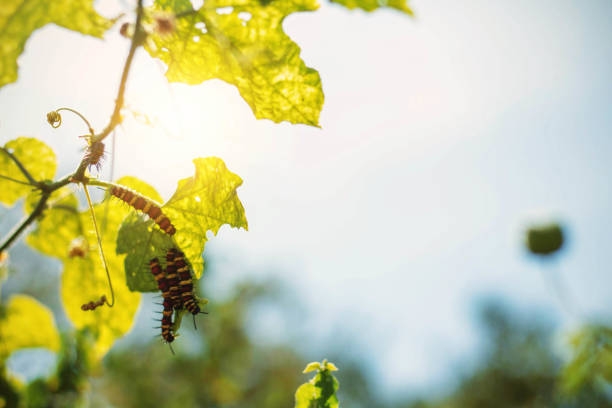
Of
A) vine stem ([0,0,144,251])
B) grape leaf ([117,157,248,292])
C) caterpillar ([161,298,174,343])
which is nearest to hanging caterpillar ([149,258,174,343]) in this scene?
caterpillar ([161,298,174,343])

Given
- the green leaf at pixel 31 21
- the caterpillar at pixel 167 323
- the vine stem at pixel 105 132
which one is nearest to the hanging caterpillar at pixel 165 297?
the caterpillar at pixel 167 323

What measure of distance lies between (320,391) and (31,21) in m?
1.22

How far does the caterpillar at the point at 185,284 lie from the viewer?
1.10m

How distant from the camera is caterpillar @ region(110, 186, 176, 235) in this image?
108cm

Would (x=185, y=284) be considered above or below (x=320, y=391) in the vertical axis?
above

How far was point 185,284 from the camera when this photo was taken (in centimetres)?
110

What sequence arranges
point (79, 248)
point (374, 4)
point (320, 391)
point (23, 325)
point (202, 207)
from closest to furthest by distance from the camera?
point (374, 4) → point (320, 391) → point (202, 207) → point (79, 248) → point (23, 325)

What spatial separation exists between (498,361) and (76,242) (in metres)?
35.3

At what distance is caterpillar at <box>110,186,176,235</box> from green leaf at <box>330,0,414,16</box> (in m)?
0.73

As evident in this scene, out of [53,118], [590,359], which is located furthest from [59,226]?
[590,359]

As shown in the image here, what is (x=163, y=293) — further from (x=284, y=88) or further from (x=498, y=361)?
(x=498, y=361)

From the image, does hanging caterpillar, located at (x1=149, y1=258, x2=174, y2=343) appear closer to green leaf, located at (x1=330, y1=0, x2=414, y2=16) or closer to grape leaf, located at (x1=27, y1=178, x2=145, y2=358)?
grape leaf, located at (x1=27, y1=178, x2=145, y2=358)

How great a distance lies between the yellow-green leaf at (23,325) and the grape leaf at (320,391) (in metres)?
1.85

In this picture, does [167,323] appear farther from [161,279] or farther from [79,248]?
[79,248]
